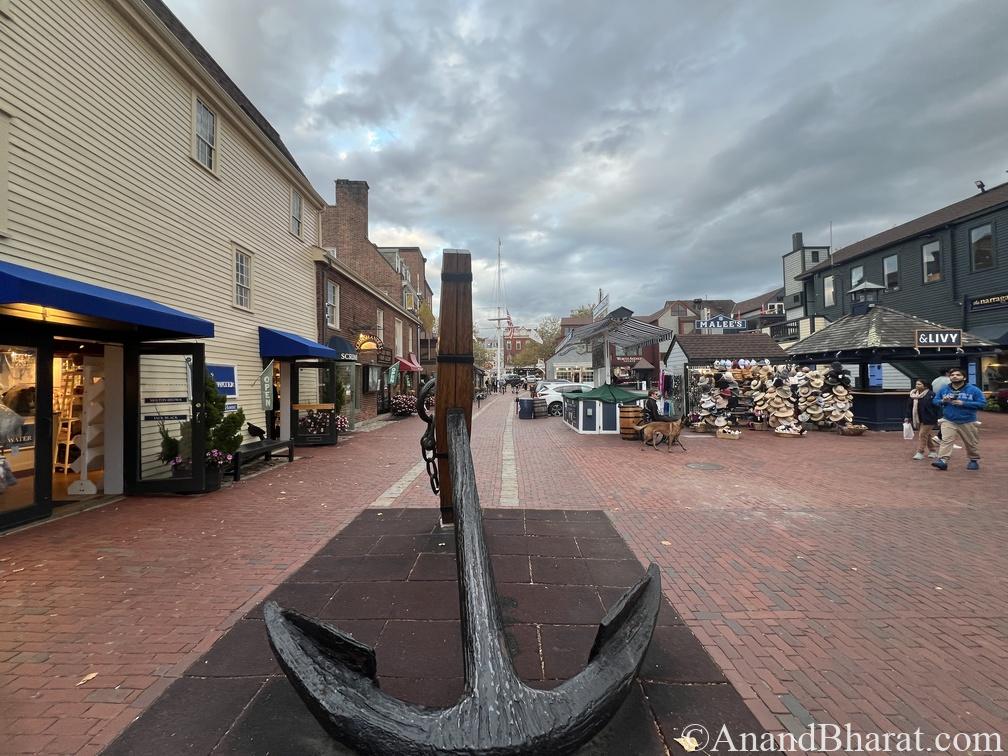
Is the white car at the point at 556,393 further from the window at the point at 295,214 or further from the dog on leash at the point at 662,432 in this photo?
the window at the point at 295,214

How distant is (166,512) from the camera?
19.4 ft

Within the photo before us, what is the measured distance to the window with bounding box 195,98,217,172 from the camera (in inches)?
355

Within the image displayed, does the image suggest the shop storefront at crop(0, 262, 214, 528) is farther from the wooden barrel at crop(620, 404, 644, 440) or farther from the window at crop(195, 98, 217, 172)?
the wooden barrel at crop(620, 404, 644, 440)

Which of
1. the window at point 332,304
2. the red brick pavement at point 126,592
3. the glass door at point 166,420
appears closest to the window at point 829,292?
the window at point 332,304

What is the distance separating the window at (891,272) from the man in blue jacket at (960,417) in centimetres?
1841

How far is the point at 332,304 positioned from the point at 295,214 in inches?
135

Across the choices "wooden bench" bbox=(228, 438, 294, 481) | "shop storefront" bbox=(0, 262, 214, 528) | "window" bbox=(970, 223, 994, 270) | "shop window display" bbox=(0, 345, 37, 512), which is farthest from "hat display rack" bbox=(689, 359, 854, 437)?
"shop window display" bbox=(0, 345, 37, 512)

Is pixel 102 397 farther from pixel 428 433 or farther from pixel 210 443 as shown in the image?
pixel 428 433

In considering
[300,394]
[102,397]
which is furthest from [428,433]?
[300,394]

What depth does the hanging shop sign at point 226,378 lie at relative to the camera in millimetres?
9309

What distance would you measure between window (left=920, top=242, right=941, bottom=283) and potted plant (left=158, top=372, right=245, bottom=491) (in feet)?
89.1

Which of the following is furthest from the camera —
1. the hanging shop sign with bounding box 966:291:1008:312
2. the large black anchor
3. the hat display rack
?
the hanging shop sign with bounding box 966:291:1008:312

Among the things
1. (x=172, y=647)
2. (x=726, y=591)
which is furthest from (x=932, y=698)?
(x=172, y=647)

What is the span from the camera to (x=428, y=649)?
2715mm
